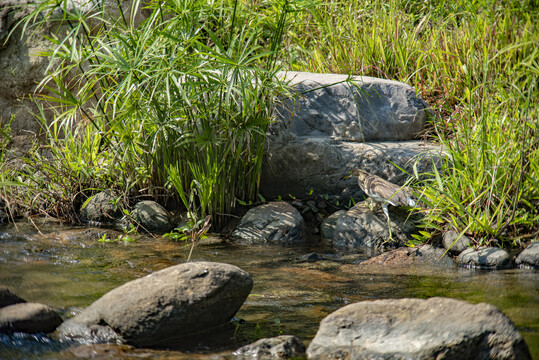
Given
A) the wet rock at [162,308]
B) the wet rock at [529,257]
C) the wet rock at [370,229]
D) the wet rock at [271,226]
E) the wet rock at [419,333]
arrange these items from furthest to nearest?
the wet rock at [271,226] → the wet rock at [370,229] → the wet rock at [529,257] → the wet rock at [162,308] → the wet rock at [419,333]

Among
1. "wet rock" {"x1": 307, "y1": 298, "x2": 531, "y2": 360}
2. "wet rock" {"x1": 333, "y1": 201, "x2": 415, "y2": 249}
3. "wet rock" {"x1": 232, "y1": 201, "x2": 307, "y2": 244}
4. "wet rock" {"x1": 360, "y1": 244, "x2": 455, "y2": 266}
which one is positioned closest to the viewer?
"wet rock" {"x1": 307, "y1": 298, "x2": 531, "y2": 360}

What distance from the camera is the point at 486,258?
171 inches

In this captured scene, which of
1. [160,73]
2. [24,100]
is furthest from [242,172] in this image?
[24,100]

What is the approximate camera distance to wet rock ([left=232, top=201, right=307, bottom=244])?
522cm

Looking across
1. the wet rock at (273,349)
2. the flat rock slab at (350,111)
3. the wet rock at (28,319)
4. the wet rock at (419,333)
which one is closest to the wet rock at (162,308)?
the wet rock at (28,319)

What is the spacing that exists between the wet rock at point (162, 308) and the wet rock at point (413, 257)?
178 centimetres

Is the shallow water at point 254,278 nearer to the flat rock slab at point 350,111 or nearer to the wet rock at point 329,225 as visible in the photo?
the wet rock at point 329,225

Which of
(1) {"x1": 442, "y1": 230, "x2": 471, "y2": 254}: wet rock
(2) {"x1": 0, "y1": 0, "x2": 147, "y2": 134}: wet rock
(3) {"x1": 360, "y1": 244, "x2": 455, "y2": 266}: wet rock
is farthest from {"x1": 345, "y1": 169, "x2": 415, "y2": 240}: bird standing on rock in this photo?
(2) {"x1": 0, "y1": 0, "x2": 147, "y2": 134}: wet rock

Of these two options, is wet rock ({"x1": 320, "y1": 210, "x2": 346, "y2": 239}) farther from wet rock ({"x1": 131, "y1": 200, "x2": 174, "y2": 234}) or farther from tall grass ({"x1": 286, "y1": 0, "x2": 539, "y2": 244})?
wet rock ({"x1": 131, "y1": 200, "x2": 174, "y2": 234})

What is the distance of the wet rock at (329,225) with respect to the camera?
17.6ft

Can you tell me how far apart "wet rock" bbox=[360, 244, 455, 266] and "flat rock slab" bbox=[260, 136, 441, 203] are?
113 cm

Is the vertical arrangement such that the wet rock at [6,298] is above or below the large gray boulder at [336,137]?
below

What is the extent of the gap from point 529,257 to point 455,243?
56cm

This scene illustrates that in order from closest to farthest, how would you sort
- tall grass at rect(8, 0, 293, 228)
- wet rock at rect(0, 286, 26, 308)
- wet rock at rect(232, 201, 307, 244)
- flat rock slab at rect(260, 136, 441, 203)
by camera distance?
wet rock at rect(0, 286, 26, 308)
tall grass at rect(8, 0, 293, 228)
wet rock at rect(232, 201, 307, 244)
flat rock slab at rect(260, 136, 441, 203)
